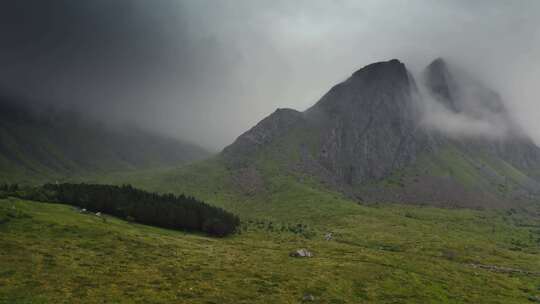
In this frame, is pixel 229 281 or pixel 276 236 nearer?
pixel 229 281

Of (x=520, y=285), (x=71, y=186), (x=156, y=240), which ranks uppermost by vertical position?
(x=71, y=186)

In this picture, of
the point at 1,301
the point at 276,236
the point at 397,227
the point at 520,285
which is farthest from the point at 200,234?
the point at 397,227

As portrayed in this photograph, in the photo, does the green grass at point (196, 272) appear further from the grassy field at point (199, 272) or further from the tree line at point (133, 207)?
the tree line at point (133, 207)

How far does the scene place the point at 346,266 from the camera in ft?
255

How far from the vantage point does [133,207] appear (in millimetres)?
116312

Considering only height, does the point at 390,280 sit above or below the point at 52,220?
below

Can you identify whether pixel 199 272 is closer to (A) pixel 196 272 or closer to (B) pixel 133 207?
(A) pixel 196 272

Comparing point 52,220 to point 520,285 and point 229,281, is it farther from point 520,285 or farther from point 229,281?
point 520,285

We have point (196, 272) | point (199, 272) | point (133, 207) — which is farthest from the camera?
point (133, 207)

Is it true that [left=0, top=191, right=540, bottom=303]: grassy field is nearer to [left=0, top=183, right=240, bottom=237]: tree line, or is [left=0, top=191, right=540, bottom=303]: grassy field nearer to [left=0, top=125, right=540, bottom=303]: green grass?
[left=0, top=125, right=540, bottom=303]: green grass

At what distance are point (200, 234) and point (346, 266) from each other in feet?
191

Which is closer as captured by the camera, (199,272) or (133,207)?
(199,272)

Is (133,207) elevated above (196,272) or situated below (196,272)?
above

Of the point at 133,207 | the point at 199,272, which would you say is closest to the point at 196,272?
the point at 199,272
